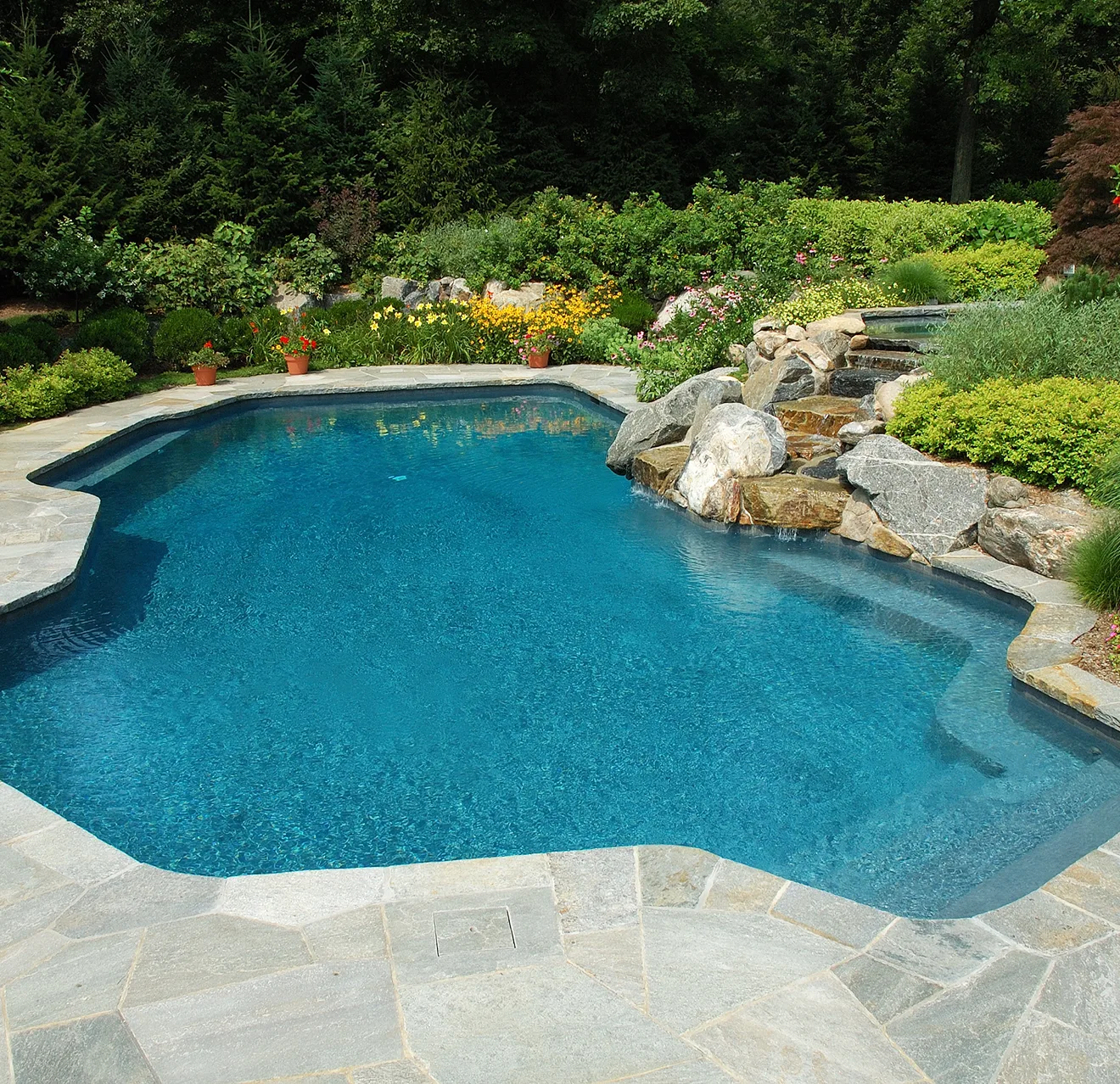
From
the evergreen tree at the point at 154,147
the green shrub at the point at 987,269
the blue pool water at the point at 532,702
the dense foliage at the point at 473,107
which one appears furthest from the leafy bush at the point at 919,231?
the evergreen tree at the point at 154,147

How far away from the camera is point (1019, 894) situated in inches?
145

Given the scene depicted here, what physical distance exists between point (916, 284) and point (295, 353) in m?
8.42

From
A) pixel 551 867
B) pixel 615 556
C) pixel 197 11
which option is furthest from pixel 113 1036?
pixel 197 11

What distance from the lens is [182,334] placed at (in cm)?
1370

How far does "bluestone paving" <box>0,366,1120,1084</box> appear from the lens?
262 cm

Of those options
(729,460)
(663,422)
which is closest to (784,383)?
(663,422)

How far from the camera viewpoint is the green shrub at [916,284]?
12.4m

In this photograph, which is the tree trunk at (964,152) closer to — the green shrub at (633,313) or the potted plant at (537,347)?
the green shrub at (633,313)

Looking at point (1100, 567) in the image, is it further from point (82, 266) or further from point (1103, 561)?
point (82, 266)

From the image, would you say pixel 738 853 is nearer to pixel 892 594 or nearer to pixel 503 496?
pixel 892 594

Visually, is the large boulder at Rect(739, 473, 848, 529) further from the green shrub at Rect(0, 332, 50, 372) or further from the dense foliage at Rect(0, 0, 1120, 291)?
the green shrub at Rect(0, 332, 50, 372)

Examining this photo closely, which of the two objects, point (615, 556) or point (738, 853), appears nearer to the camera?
point (738, 853)

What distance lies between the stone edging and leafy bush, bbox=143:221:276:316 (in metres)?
2.63

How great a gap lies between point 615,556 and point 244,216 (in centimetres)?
1296
